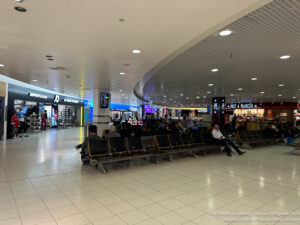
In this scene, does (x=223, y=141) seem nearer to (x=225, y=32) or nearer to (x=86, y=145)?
(x=225, y=32)

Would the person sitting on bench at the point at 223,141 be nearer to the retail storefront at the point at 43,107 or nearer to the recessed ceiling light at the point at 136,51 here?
the recessed ceiling light at the point at 136,51

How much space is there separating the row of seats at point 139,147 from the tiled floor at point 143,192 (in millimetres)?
349

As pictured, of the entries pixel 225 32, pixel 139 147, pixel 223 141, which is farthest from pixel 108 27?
pixel 223 141

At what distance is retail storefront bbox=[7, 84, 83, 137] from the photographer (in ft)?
40.5

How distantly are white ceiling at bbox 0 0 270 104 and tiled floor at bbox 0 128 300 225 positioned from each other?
3119 millimetres

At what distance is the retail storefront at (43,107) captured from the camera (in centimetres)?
1235

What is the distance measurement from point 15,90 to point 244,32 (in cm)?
1301

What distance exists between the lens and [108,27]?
3551 millimetres

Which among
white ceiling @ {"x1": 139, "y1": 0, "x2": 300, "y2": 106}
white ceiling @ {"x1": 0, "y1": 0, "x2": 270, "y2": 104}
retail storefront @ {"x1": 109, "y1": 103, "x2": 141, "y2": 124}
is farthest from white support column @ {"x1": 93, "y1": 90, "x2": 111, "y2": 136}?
retail storefront @ {"x1": 109, "y1": 103, "x2": 141, "y2": 124}

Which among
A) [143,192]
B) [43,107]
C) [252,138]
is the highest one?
[43,107]

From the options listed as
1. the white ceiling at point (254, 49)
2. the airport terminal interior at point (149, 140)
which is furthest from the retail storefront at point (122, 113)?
the airport terminal interior at point (149, 140)

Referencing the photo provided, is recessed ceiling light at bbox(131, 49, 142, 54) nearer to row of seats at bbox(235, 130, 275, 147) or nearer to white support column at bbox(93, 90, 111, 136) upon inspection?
row of seats at bbox(235, 130, 275, 147)

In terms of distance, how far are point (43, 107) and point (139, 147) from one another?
593 inches

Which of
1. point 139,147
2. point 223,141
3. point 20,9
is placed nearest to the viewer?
point 20,9
